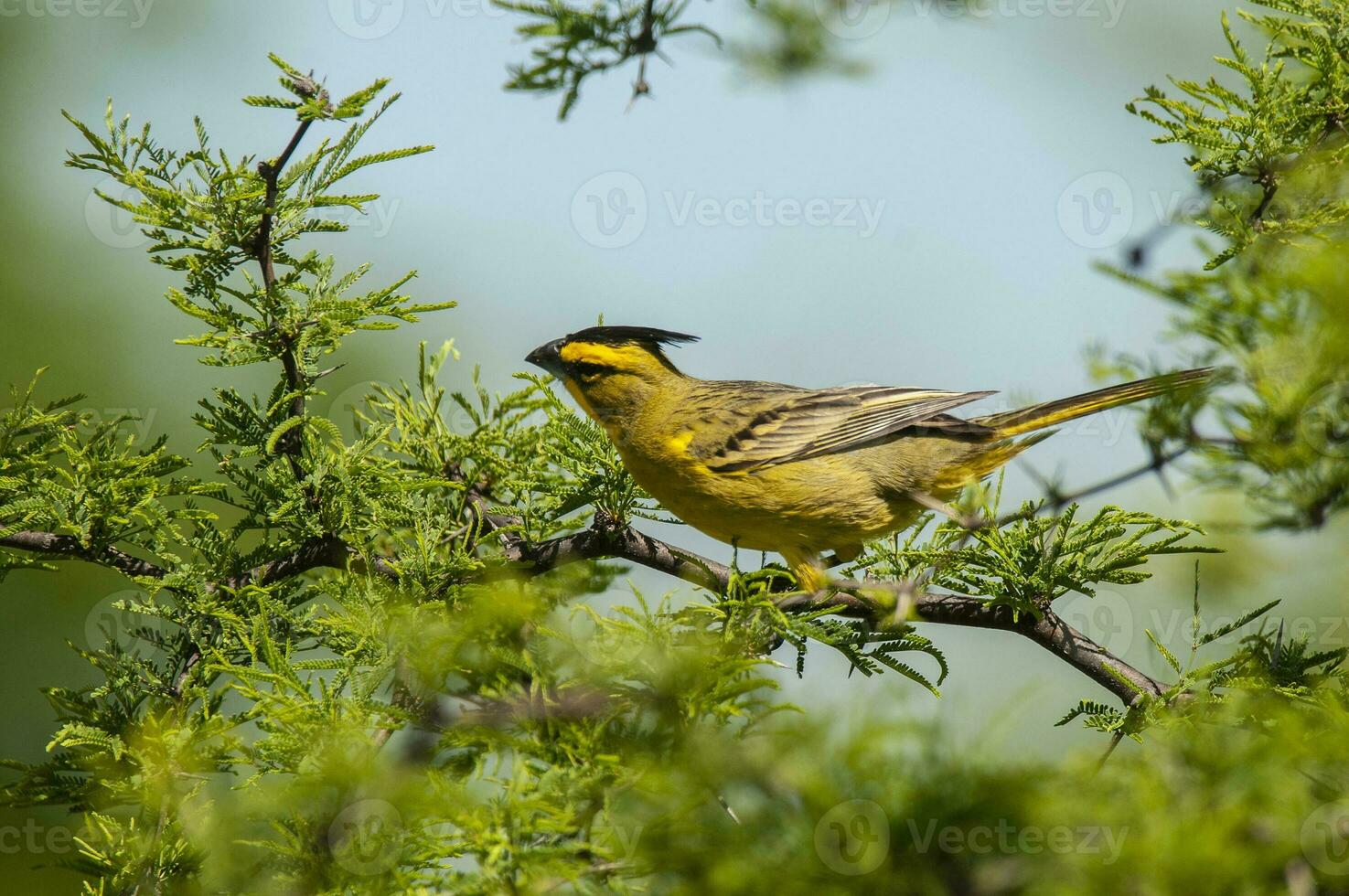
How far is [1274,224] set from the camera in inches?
120

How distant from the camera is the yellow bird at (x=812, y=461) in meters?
4.91

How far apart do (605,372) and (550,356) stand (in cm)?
31

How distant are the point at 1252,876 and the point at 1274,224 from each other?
6.92 feet

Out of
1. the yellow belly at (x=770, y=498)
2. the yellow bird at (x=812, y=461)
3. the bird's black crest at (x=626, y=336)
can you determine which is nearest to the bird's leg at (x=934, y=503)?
the yellow bird at (x=812, y=461)

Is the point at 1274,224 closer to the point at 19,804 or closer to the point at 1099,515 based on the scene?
the point at 1099,515

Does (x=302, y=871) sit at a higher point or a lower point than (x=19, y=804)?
higher

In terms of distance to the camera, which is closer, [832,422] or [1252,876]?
[1252,876]

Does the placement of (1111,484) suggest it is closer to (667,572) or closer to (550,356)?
(667,572)

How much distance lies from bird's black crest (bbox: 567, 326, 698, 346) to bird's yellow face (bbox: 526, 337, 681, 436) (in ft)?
0.05

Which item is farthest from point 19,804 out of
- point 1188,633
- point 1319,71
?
point 1319,71

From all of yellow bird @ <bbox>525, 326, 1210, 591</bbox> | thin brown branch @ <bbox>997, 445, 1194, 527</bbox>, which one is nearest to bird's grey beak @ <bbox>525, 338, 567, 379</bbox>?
yellow bird @ <bbox>525, 326, 1210, 591</bbox>

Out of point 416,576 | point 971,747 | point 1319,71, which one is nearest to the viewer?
point 971,747

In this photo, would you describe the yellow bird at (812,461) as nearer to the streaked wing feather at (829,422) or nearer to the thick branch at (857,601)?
the streaked wing feather at (829,422)

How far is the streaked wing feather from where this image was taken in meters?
5.03
